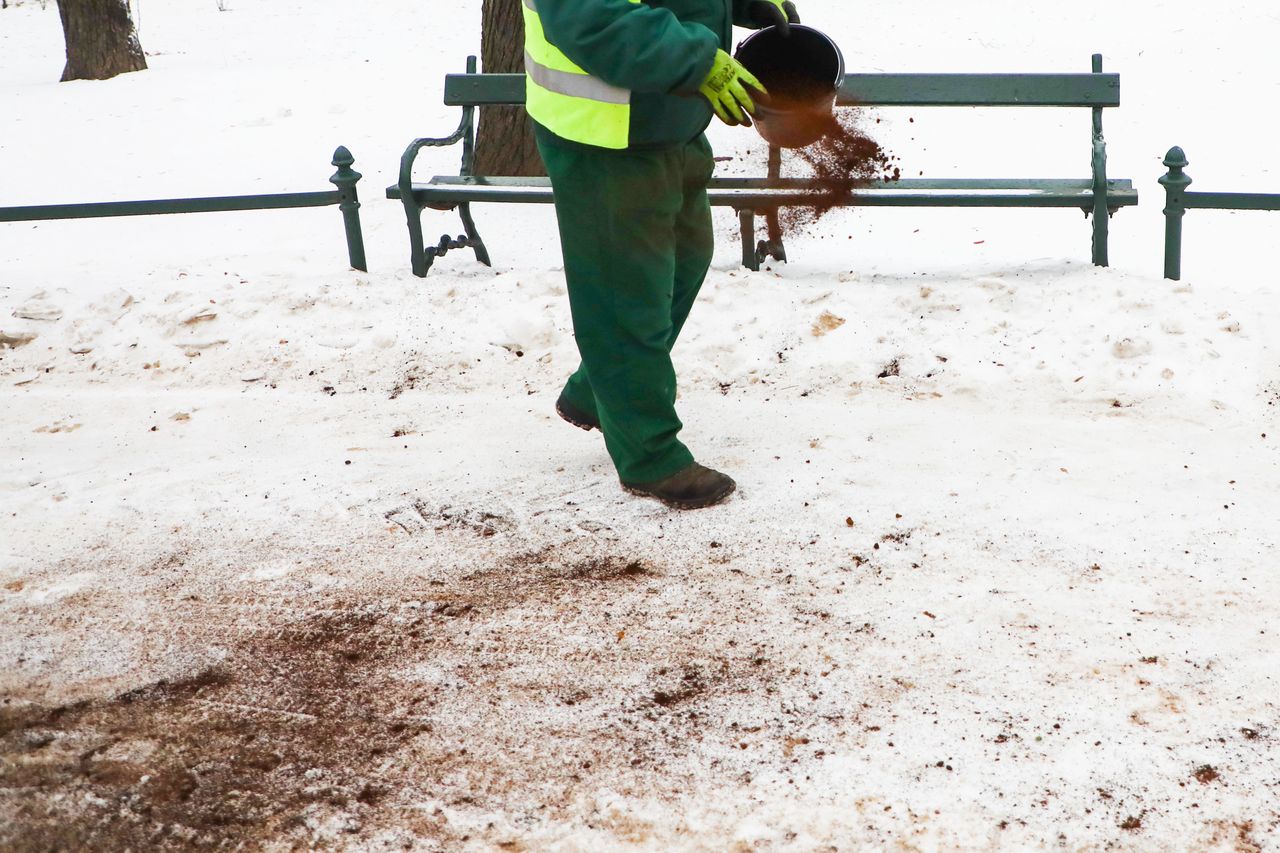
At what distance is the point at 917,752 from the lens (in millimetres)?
2551

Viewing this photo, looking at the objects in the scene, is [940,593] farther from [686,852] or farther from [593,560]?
[686,852]

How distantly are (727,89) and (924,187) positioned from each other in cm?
251

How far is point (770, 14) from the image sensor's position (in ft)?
12.0

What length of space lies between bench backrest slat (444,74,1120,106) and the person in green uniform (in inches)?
76.0

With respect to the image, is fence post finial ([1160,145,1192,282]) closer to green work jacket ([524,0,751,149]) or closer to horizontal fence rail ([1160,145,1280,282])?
horizontal fence rail ([1160,145,1280,282])

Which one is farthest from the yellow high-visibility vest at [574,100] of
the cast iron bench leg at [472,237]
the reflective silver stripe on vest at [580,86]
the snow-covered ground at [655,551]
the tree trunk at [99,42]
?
the tree trunk at [99,42]

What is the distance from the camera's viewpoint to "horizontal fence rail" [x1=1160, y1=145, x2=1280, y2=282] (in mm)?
5035

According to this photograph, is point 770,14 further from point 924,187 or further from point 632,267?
point 924,187

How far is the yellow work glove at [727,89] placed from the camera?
318cm

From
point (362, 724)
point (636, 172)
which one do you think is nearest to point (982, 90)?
point (636, 172)

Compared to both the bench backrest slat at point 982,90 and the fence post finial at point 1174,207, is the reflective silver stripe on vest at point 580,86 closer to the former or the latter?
the bench backrest slat at point 982,90

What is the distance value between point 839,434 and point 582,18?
1.74 meters

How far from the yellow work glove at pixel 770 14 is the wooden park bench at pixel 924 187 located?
1483 mm

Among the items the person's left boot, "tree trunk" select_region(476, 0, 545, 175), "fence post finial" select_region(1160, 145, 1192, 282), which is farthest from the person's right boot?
"tree trunk" select_region(476, 0, 545, 175)
